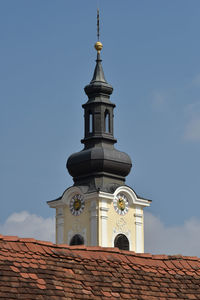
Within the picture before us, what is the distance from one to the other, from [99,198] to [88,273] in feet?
159

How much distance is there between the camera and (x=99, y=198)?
65.6m

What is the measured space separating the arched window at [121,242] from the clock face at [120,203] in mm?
1510

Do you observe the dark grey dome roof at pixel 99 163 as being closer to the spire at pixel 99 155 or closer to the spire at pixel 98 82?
the spire at pixel 99 155

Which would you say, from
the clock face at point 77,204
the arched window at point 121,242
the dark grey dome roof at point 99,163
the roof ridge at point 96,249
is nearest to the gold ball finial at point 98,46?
the dark grey dome roof at point 99,163

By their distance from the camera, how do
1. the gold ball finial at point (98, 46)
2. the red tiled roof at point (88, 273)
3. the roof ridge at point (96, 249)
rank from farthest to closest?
the gold ball finial at point (98, 46) → the roof ridge at point (96, 249) → the red tiled roof at point (88, 273)

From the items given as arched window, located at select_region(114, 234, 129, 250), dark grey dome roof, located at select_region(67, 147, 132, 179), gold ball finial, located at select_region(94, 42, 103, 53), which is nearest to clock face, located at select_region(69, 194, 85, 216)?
dark grey dome roof, located at select_region(67, 147, 132, 179)

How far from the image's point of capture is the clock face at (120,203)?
66.3 m

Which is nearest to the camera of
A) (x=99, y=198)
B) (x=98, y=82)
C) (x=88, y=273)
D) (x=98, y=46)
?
(x=88, y=273)

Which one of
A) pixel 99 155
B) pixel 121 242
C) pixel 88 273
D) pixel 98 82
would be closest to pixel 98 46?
pixel 98 82

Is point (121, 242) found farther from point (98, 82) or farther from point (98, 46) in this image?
point (98, 46)

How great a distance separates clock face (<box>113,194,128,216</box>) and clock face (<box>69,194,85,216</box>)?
73.0 inches

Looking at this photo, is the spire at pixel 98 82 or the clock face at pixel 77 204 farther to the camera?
the spire at pixel 98 82

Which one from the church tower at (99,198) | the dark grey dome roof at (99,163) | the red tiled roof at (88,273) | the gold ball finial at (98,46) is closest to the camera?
the red tiled roof at (88,273)

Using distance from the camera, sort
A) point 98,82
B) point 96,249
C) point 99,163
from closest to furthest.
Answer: point 96,249 < point 99,163 < point 98,82
